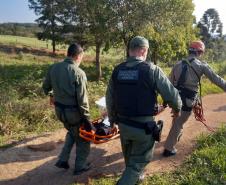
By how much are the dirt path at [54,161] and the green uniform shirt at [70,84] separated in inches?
45.2

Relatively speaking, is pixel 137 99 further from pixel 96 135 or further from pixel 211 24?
pixel 211 24

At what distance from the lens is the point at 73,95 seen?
6.65m

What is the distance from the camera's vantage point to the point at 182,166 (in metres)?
7.17

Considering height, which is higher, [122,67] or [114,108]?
[122,67]

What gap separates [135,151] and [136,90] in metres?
0.86

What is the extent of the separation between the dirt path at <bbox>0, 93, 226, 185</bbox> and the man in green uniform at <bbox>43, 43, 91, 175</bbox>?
0.38m

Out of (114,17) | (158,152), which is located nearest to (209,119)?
(158,152)

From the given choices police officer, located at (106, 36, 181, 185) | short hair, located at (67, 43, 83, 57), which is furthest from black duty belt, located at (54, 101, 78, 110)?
police officer, located at (106, 36, 181, 185)

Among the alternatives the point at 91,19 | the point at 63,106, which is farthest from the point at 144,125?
the point at 91,19

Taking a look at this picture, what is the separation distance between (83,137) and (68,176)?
73cm

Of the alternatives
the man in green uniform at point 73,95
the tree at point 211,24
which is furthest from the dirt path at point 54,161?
the tree at point 211,24

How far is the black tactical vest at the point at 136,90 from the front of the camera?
537 centimetres

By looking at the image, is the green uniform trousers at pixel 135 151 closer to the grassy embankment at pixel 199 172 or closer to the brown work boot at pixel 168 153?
the grassy embankment at pixel 199 172

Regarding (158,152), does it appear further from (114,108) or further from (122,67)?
(122,67)
